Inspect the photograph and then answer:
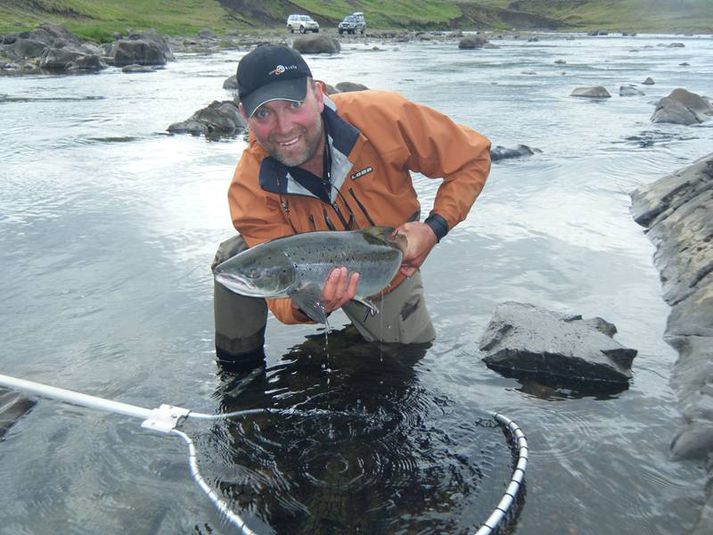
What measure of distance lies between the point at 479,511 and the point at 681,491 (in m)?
1.19

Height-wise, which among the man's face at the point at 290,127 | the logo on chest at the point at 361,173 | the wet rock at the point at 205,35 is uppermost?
the man's face at the point at 290,127

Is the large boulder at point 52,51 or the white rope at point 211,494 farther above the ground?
the white rope at point 211,494

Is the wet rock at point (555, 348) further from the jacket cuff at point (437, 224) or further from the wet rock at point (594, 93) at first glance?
the wet rock at point (594, 93)

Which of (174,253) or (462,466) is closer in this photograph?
(462,466)

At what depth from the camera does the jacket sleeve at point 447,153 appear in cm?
487

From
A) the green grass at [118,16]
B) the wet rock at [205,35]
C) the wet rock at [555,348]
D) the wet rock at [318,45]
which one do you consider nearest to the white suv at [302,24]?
the green grass at [118,16]

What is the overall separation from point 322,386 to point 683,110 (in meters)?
16.4

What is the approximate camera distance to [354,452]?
13.9 ft

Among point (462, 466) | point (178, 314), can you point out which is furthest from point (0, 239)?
point (462, 466)

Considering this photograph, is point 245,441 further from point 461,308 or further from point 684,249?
point 684,249

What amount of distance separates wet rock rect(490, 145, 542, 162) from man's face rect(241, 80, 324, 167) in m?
9.22

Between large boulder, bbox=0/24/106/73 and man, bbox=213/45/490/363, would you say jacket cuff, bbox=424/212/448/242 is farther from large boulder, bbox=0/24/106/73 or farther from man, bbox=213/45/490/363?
large boulder, bbox=0/24/106/73

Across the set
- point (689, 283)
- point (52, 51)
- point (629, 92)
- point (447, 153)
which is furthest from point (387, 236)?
point (52, 51)

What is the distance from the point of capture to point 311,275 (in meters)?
4.29
